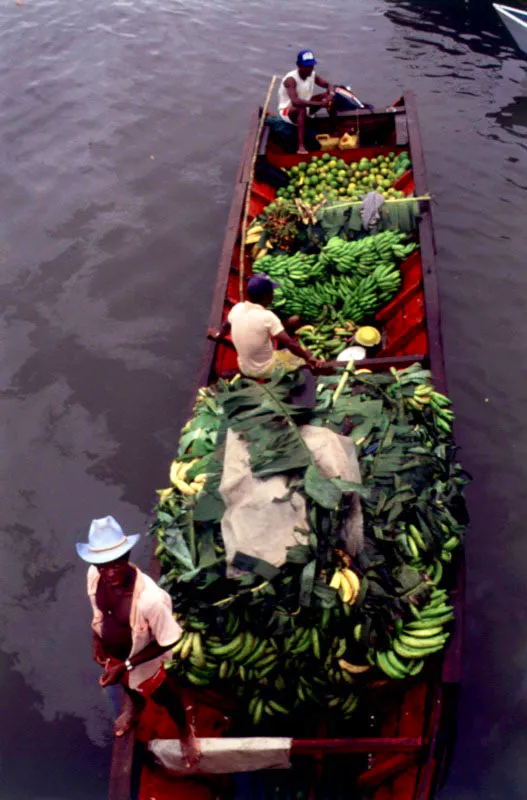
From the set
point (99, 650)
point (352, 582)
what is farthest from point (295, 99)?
point (99, 650)

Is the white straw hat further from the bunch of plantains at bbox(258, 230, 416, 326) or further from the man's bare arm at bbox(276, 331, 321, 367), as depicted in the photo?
the bunch of plantains at bbox(258, 230, 416, 326)

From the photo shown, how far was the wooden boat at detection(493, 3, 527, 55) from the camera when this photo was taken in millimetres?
15578

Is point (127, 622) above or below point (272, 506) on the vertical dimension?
below

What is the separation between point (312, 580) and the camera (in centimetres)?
447

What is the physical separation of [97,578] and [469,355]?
724 centimetres

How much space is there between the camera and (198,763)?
471 centimetres

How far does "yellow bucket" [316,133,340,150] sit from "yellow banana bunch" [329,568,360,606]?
337 inches

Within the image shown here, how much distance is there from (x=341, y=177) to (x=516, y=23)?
32.2 feet

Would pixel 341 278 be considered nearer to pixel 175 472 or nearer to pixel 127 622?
pixel 175 472

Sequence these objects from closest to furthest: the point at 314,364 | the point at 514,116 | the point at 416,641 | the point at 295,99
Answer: the point at 416,641, the point at 314,364, the point at 295,99, the point at 514,116

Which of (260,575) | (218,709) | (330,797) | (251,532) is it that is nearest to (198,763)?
(218,709)

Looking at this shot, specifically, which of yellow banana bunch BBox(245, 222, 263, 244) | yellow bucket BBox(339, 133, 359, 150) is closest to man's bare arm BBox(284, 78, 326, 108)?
yellow bucket BBox(339, 133, 359, 150)

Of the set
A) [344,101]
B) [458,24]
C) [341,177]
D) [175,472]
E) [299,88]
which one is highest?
[458,24]

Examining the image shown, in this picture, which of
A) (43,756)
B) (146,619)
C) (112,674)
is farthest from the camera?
(43,756)
